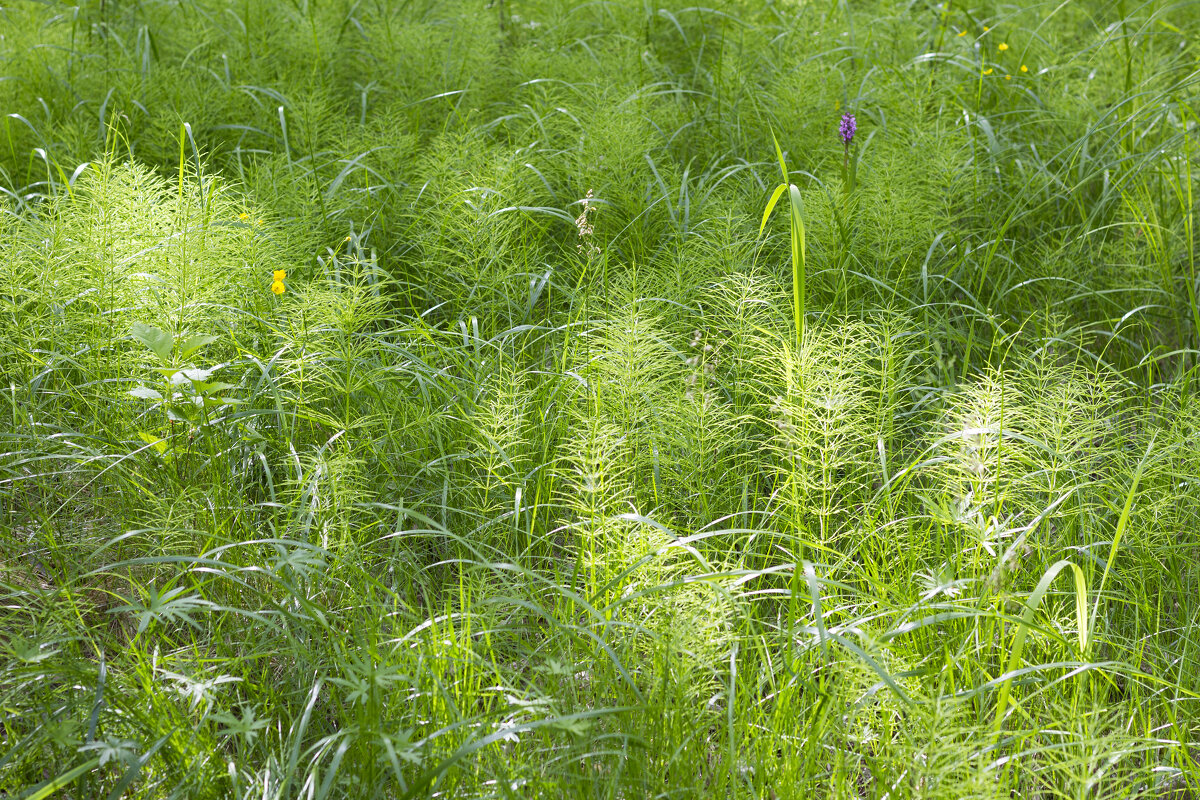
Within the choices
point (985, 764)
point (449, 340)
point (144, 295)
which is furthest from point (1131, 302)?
point (144, 295)

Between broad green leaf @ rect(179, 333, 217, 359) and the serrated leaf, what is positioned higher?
the serrated leaf

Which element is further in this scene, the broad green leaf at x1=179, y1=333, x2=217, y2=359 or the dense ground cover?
the broad green leaf at x1=179, y1=333, x2=217, y2=359

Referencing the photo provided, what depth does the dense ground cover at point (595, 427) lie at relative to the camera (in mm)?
1500

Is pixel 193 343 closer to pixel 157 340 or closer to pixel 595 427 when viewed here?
pixel 157 340

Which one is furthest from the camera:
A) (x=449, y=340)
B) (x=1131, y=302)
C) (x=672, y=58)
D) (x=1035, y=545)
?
(x=672, y=58)

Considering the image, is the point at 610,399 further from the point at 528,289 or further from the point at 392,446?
the point at 528,289

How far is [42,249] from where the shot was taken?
2426 millimetres

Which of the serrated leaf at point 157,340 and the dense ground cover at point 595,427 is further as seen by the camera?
the serrated leaf at point 157,340

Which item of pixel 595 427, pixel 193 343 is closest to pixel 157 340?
pixel 193 343

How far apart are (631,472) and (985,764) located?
90 cm

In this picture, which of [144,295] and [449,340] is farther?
[449,340]

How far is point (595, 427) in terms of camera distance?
73.5 inches

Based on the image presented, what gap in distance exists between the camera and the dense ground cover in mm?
1500

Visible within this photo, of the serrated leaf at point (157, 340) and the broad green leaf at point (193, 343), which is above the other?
the serrated leaf at point (157, 340)
